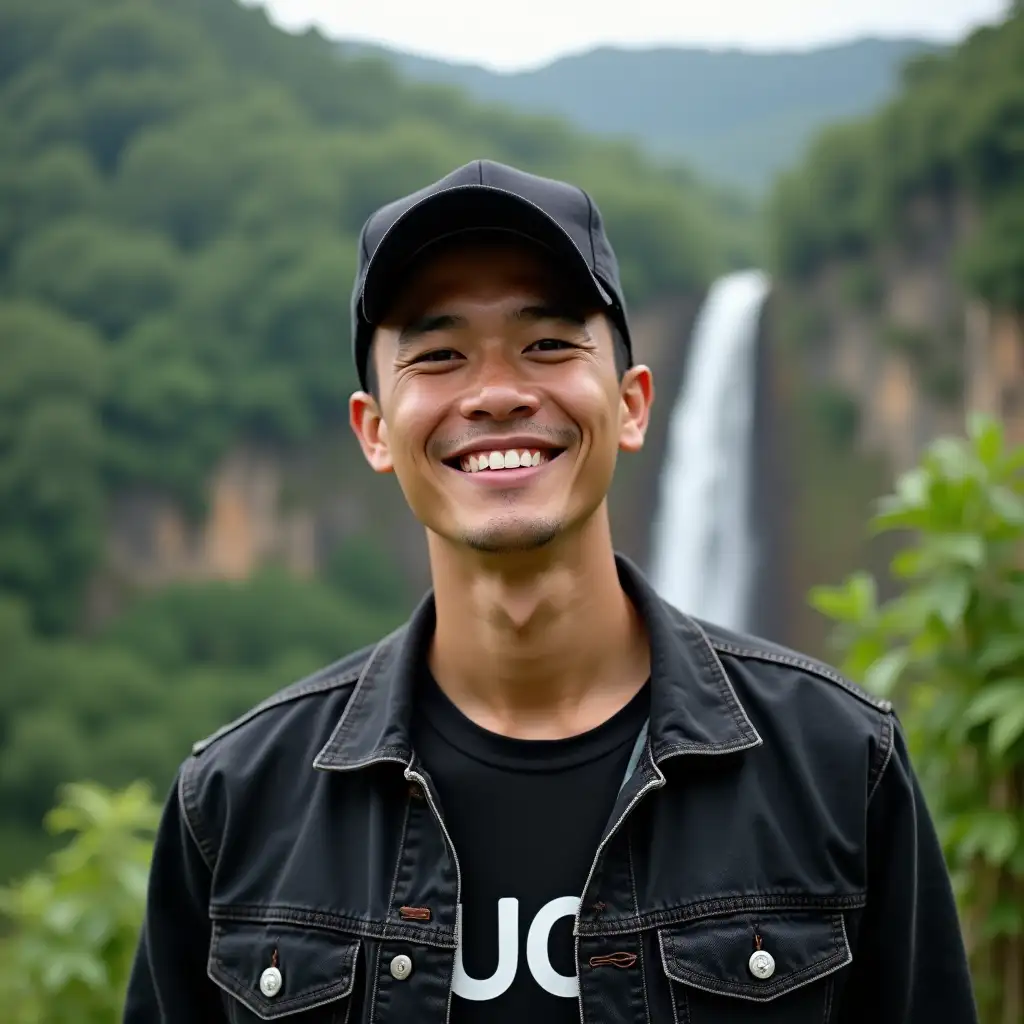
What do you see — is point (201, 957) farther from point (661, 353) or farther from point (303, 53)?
point (303, 53)

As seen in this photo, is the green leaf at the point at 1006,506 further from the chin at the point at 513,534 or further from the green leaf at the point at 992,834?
the chin at the point at 513,534

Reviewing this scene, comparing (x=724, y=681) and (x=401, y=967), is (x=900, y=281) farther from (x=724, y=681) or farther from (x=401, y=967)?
(x=401, y=967)

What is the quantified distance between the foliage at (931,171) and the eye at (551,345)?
679 centimetres

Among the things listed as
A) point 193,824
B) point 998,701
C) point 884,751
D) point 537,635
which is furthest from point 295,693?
point 998,701

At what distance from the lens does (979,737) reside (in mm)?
1967

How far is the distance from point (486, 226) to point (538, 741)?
1.66 feet

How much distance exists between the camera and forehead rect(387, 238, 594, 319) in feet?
4.08

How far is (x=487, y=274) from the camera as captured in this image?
1251mm

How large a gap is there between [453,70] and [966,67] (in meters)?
→ 4.30

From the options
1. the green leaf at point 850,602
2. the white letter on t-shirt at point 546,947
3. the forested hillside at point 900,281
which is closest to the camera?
the white letter on t-shirt at point 546,947

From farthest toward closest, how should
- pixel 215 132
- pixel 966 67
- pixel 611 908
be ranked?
pixel 215 132, pixel 966 67, pixel 611 908

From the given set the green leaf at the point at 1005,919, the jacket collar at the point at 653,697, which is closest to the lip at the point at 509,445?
the jacket collar at the point at 653,697

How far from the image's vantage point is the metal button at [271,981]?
48.7 inches

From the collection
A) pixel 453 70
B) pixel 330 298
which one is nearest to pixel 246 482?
pixel 330 298
